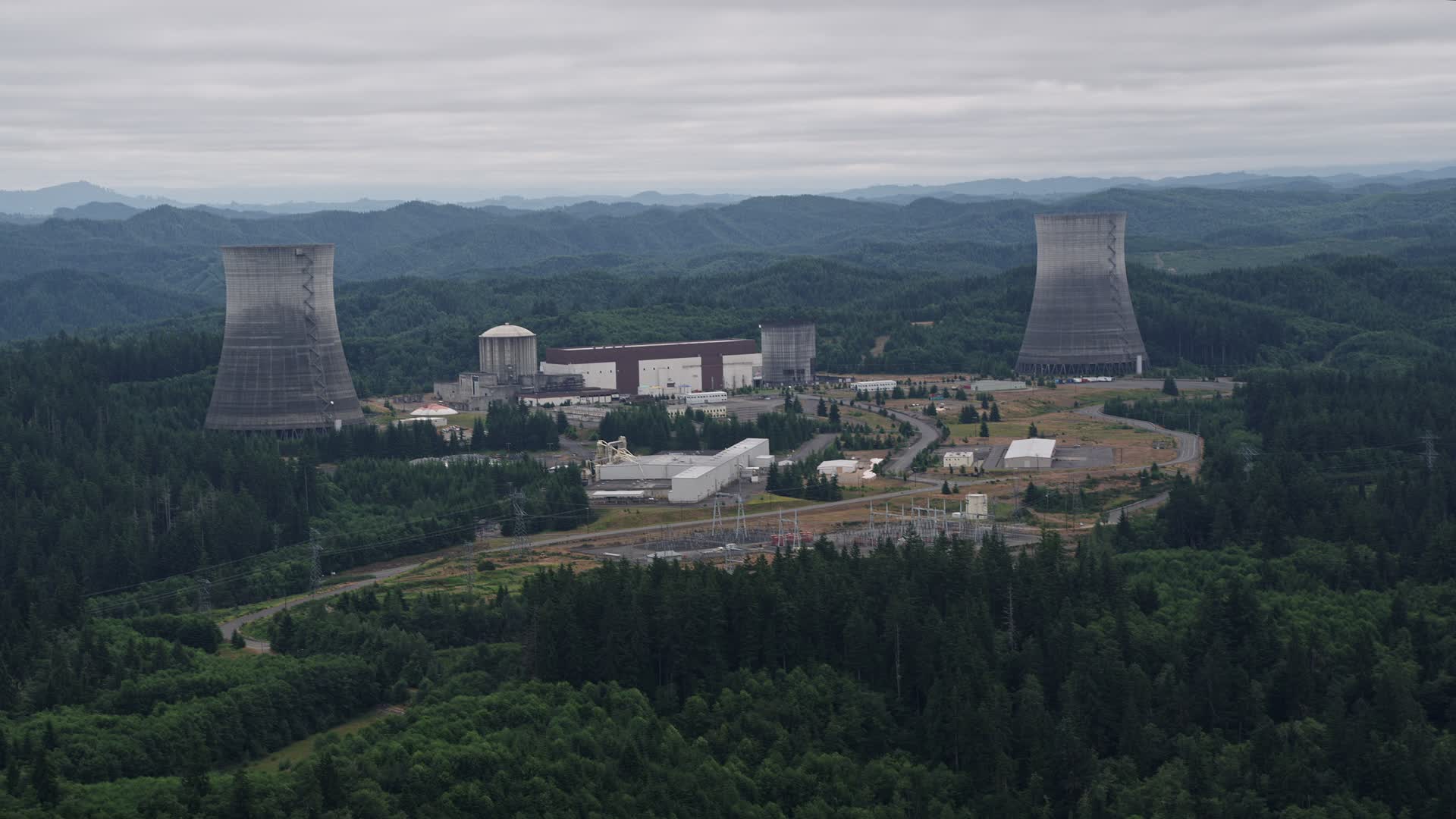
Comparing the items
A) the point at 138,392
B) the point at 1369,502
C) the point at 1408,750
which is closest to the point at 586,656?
the point at 1408,750

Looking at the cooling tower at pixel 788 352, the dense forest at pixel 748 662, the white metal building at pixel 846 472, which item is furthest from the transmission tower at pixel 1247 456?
the cooling tower at pixel 788 352

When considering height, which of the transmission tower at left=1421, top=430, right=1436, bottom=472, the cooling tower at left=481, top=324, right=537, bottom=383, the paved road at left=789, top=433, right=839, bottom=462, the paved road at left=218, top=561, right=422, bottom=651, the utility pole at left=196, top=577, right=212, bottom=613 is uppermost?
the cooling tower at left=481, top=324, right=537, bottom=383

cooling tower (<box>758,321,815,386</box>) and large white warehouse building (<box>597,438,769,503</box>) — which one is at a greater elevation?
cooling tower (<box>758,321,815,386</box>)

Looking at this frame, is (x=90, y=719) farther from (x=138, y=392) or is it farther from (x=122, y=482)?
(x=138, y=392)

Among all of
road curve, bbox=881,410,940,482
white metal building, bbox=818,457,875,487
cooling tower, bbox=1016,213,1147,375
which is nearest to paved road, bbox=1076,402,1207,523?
road curve, bbox=881,410,940,482

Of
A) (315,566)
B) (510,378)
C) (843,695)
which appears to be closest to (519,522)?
(315,566)

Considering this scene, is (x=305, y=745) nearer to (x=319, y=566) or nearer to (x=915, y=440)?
(x=319, y=566)

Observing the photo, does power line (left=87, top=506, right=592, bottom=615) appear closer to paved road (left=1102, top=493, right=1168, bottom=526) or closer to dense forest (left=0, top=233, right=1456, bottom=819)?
dense forest (left=0, top=233, right=1456, bottom=819)

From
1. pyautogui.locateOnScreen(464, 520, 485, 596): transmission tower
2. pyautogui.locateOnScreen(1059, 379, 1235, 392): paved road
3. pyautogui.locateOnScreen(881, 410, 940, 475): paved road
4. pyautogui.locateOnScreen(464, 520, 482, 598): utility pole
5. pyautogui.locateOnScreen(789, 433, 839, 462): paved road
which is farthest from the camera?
pyautogui.locateOnScreen(1059, 379, 1235, 392): paved road
